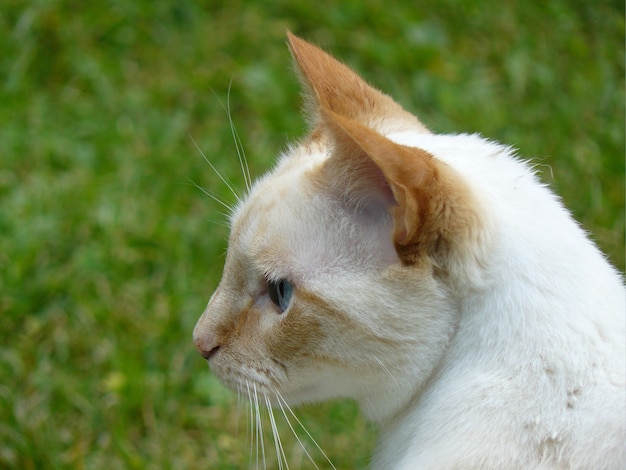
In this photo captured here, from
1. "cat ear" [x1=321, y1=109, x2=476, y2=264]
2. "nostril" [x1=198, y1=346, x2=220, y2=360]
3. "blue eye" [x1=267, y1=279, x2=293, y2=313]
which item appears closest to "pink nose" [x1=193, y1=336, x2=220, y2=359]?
"nostril" [x1=198, y1=346, x2=220, y2=360]

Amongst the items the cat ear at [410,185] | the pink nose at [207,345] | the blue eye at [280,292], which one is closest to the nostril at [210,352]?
the pink nose at [207,345]

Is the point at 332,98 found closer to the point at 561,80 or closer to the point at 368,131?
the point at 368,131

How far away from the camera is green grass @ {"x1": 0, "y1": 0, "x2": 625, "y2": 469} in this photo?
3.04m

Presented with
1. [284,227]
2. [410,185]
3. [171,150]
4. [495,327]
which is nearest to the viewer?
[410,185]

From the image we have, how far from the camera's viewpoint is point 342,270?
78.0 inches

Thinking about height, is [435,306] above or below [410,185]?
below

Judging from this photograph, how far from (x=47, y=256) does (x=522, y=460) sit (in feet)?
7.51

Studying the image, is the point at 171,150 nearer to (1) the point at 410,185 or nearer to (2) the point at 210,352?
(2) the point at 210,352

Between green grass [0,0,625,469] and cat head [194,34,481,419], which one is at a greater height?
cat head [194,34,481,419]

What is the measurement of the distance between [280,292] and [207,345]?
10.5 inches

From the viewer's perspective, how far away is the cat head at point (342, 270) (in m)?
1.82

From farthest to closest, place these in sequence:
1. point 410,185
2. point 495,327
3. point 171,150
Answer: point 171,150
point 495,327
point 410,185

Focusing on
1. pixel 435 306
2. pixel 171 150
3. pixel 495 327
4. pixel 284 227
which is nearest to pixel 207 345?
pixel 284 227

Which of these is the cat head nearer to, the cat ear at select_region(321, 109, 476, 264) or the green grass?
the cat ear at select_region(321, 109, 476, 264)
